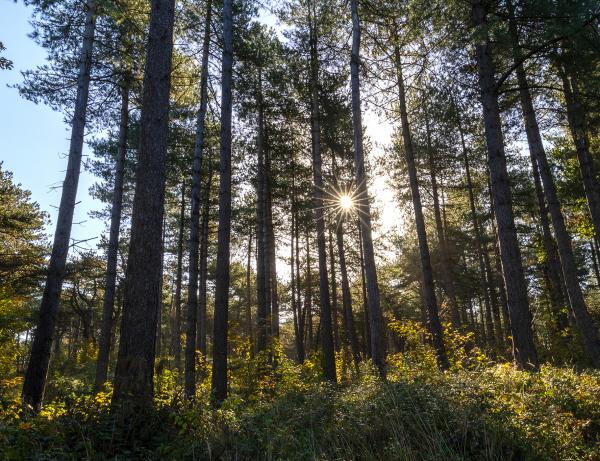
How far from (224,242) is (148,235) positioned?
400 cm

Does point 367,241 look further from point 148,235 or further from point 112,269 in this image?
point 112,269

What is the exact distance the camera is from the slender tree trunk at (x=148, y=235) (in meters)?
4.95

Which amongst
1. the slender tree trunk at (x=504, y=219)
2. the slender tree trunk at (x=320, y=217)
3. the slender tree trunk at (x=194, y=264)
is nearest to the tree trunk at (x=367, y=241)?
the slender tree trunk at (x=320, y=217)

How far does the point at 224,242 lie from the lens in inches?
372

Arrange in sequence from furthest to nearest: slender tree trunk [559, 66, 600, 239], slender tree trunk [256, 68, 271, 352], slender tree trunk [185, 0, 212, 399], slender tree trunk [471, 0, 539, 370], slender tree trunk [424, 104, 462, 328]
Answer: slender tree trunk [424, 104, 462, 328]
slender tree trunk [256, 68, 271, 352]
slender tree trunk [559, 66, 600, 239]
slender tree trunk [185, 0, 212, 399]
slender tree trunk [471, 0, 539, 370]

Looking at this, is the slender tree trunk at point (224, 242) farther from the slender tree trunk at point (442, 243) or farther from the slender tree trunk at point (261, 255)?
the slender tree trunk at point (442, 243)

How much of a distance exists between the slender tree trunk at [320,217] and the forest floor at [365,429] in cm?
757

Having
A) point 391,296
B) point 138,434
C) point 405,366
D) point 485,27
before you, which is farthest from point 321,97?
point 391,296

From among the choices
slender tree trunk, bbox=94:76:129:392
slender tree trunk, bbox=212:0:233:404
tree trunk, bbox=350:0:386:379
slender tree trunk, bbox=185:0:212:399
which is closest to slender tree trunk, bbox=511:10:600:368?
tree trunk, bbox=350:0:386:379

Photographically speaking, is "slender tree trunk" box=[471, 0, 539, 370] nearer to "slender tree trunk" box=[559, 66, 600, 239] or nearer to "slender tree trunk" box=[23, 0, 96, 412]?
"slender tree trunk" box=[559, 66, 600, 239]

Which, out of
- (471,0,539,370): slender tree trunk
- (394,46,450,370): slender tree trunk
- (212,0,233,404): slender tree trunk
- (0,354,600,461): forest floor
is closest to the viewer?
Answer: (0,354,600,461): forest floor

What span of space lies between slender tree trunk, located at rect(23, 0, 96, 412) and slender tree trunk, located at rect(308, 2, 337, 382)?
7434 mm

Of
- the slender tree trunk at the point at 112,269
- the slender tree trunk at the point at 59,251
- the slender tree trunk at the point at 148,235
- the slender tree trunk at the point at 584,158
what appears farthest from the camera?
the slender tree trunk at the point at 112,269

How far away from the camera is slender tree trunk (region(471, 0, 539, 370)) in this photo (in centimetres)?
762
